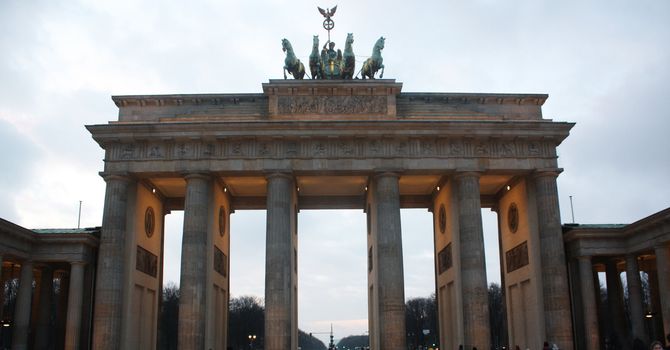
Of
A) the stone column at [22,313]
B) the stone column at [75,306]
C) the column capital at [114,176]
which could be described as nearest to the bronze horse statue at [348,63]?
the column capital at [114,176]

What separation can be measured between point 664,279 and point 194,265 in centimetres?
2534

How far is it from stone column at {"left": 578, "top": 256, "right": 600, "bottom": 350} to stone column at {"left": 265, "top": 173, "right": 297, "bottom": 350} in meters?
16.8

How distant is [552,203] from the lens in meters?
37.3

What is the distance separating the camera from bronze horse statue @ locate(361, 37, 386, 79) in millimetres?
40000

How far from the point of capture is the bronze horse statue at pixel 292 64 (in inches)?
1567

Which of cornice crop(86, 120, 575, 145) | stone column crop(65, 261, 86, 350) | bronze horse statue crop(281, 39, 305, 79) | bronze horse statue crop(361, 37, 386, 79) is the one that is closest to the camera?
stone column crop(65, 261, 86, 350)

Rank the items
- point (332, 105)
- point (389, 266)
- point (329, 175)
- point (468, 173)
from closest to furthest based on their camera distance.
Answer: point (389, 266) < point (468, 173) < point (329, 175) < point (332, 105)

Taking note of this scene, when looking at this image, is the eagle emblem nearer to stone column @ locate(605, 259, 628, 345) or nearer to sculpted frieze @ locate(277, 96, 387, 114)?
sculpted frieze @ locate(277, 96, 387, 114)

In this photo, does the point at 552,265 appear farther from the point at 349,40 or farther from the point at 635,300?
the point at 349,40

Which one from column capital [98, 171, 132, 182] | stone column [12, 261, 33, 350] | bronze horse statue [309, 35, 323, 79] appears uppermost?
bronze horse statue [309, 35, 323, 79]

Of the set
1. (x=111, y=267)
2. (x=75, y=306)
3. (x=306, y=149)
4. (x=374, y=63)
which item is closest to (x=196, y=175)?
(x=306, y=149)

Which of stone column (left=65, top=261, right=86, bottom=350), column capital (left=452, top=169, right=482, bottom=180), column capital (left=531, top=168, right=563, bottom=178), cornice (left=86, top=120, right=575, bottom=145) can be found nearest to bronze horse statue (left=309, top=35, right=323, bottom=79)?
cornice (left=86, top=120, right=575, bottom=145)

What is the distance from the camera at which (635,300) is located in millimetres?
36156

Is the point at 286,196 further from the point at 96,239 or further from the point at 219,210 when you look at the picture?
the point at 96,239
